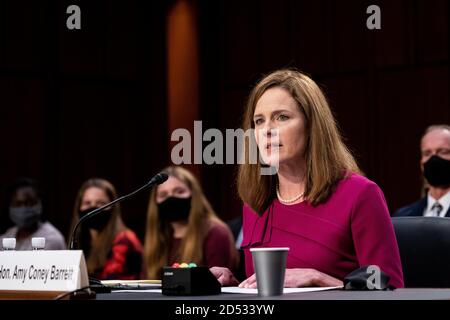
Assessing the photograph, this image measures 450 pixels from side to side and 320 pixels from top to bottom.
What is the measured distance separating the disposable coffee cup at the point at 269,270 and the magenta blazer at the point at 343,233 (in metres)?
0.58

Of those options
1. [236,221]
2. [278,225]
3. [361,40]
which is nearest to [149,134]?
[236,221]

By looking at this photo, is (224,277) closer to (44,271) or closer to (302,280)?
(302,280)

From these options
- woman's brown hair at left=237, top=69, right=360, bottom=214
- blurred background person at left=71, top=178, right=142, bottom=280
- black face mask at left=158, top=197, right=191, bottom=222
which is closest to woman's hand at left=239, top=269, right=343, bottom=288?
woman's brown hair at left=237, top=69, right=360, bottom=214

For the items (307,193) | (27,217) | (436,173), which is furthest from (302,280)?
(27,217)

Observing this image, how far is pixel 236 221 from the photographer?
5691 millimetres

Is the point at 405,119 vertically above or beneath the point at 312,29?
beneath

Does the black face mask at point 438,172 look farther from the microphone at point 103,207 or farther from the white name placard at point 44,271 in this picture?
the white name placard at point 44,271

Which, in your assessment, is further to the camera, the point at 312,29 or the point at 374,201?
the point at 312,29

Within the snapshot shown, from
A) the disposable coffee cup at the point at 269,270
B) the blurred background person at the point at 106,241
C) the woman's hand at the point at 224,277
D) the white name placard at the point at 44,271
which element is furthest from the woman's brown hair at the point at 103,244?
the disposable coffee cup at the point at 269,270

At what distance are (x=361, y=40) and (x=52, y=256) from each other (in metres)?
4.86

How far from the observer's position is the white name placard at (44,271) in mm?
1593

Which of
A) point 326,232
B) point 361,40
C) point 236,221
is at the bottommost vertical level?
point 236,221
